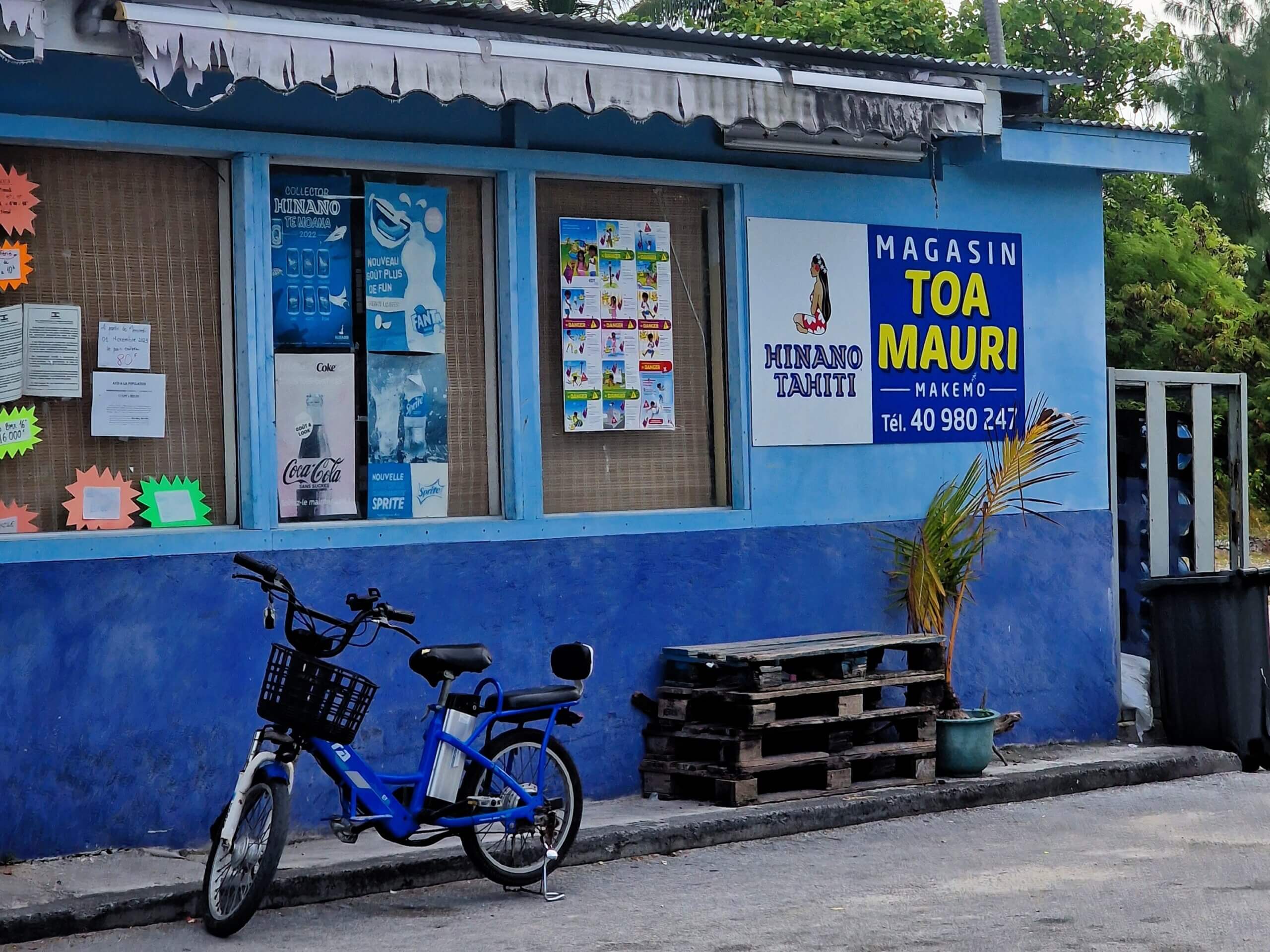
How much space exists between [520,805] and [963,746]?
3.09 meters

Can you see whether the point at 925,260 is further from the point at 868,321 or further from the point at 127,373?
the point at 127,373

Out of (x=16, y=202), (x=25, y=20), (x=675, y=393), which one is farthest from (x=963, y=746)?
(x=25, y=20)

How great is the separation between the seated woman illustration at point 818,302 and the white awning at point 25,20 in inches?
166

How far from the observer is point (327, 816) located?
7.40 metres

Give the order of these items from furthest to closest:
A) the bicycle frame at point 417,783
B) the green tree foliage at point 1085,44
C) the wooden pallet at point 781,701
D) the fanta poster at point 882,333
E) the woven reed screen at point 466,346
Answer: the green tree foliage at point 1085,44 < the fanta poster at point 882,333 < the woven reed screen at point 466,346 < the wooden pallet at point 781,701 < the bicycle frame at point 417,783

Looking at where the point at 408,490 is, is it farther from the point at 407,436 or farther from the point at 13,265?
the point at 13,265

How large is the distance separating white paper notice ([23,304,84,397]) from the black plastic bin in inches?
236

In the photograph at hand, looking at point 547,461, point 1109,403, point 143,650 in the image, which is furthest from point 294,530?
point 1109,403

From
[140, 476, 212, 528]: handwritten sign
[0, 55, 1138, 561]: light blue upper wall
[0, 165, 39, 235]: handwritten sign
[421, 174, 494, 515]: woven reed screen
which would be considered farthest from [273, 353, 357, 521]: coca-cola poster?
[0, 165, 39, 235]: handwritten sign

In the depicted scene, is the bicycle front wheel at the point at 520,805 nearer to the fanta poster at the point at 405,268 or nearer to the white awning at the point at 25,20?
the fanta poster at the point at 405,268

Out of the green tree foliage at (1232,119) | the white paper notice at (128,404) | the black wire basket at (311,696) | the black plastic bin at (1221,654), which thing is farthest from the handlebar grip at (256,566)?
the green tree foliage at (1232,119)

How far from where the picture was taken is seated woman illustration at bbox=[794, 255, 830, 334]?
350 inches

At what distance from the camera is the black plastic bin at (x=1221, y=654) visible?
9.38 meters

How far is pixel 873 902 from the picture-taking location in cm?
628
